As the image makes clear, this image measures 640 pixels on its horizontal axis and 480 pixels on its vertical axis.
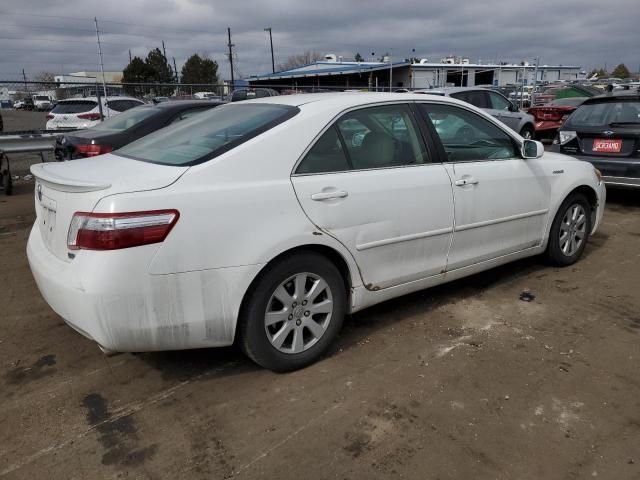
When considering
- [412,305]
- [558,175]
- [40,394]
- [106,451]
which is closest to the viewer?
[106,451]

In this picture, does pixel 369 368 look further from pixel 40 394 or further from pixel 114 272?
pixel 40 394

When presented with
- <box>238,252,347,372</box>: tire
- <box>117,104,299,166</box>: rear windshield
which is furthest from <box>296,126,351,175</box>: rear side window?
<box>238,252,347,372</box>: tire

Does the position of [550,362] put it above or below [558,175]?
below

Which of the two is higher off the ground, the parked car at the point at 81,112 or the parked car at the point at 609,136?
the parked car at the point at 81,112

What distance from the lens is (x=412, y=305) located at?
4.16 metres

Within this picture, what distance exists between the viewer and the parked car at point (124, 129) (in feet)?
23.9

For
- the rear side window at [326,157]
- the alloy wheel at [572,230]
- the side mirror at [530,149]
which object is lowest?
the alloy wheel at [572,230]

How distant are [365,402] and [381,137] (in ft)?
5.60

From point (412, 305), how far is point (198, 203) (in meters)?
2.13

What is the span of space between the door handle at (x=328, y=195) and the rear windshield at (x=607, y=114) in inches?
217

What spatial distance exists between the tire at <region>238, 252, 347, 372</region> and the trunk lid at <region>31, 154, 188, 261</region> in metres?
0.78

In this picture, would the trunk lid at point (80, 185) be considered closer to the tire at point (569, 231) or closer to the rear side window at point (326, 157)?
the rear side window at point (326, 157)

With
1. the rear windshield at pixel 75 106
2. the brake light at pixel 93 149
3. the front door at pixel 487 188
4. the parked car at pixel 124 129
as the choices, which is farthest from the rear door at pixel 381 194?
the rear windshield at pixel 75 106

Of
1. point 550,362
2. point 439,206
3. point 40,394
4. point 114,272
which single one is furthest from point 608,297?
point 40,394
